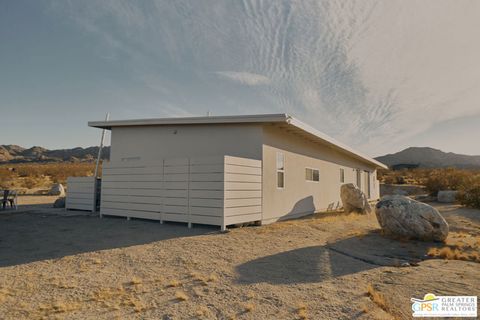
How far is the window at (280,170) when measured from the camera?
9953mm

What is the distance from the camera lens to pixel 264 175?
29.9ft

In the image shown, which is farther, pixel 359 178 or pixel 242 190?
pixel 359 178

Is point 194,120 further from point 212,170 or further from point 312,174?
point 312,174

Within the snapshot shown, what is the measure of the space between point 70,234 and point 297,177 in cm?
760

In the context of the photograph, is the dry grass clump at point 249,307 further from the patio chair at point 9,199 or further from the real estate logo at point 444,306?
the patio chair at point 9,199

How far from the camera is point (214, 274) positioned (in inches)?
Answer: 172

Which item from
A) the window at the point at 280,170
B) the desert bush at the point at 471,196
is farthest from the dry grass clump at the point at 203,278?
the desert bush at the point at 471,196

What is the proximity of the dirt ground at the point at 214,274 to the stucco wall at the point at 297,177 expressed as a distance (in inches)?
79.6

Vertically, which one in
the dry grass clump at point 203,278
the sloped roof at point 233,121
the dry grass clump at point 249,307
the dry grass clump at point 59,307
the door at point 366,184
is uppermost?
the sloped roof at point 233,121

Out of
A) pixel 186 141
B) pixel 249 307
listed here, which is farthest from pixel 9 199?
pixel 249 307

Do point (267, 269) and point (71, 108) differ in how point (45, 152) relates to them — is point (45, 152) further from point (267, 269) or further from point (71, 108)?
point (267, 269)

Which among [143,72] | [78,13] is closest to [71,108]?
[143,72]

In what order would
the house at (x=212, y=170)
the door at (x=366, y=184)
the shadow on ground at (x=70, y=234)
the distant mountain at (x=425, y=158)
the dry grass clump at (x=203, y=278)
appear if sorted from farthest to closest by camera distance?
the distant mountain at (x=425, y=158) → the door at (x=366, y=184) → the house at (x=212, y=170) → the shadow on ground at (x=70, y=234) → the dry grass clump at (x=203, y=278)

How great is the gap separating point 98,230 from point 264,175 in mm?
4897
